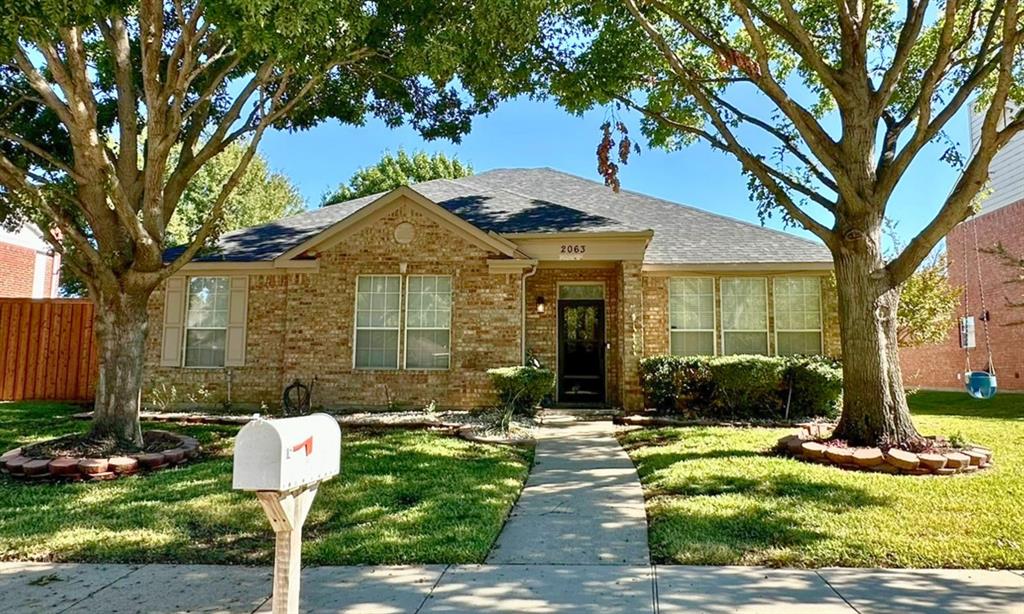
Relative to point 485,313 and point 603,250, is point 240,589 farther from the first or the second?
point 603,250

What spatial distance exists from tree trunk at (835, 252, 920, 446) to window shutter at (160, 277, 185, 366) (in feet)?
40.7

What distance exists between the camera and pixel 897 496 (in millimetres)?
5566

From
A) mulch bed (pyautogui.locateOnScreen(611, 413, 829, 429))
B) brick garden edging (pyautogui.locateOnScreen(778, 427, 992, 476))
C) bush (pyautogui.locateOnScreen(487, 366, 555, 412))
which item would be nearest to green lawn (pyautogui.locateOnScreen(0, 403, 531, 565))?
bush (pyautogui.locateOnScreen(487, 366, 555, 412))

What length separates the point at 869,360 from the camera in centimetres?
712

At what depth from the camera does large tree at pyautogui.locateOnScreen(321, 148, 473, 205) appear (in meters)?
29.4

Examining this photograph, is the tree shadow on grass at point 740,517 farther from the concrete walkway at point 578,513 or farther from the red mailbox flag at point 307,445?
the red mailbox flag at point 307,445

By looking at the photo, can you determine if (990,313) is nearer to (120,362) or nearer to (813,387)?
(813,387)

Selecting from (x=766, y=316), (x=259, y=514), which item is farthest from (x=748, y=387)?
(x=259, y=514)

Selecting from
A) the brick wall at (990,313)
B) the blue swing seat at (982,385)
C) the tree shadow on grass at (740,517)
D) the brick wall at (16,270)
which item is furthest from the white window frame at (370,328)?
the brick wall at (990,313)

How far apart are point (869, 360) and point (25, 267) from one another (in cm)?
2378

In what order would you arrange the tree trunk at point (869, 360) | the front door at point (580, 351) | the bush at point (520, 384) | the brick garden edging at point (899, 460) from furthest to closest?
the front door at point (580, 351) < the bush at point (520, 384) < the tree trunk at point (869, 360) < the brick garden edging at point (899, 460)

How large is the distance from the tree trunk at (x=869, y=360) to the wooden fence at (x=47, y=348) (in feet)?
48.0

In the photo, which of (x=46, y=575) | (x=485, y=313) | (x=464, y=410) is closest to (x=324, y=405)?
(x=464, y=410)

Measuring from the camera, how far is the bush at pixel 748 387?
10484 mm
